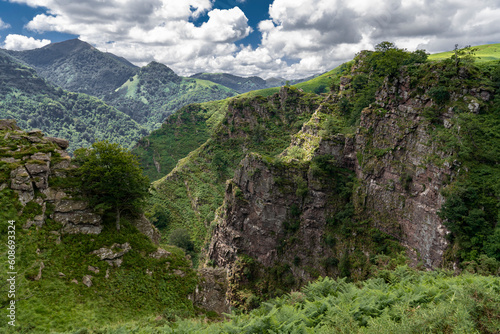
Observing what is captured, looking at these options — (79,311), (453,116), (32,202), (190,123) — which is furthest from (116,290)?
(190,123)

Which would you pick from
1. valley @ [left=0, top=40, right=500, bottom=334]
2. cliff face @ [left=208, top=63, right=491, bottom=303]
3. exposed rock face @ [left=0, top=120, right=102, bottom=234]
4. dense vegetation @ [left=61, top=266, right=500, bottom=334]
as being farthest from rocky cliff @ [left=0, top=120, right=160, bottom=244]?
cliff face @ [left=208, top=63, right=491, bottom=303]

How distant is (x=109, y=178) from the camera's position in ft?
87.2

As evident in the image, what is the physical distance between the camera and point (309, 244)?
53594 mm

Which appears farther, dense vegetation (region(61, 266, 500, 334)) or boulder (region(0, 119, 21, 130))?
boulder (region(0, 119, 21, 130))

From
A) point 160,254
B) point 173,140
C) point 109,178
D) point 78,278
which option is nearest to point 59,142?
point 109,178

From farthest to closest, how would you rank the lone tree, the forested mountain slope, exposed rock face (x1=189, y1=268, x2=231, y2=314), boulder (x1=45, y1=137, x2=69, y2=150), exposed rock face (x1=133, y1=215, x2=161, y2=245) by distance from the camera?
the forested mountain slope
boulder (x1=45, y1=137, x2=69, y2=150)
exposed rock face (x1=133, y1=215, x2=161, y2=245)
exposed rock face (x1=189, y1=268, x2=231, y2=314)
the lone tree

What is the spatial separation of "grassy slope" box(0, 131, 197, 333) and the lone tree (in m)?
2.56

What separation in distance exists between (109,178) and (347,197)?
144ft

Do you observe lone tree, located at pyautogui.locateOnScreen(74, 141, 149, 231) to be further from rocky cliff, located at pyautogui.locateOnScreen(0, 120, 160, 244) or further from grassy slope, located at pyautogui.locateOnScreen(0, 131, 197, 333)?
grassy slope, located at pyautogui.locateOnScreen(0, 131, 197, 333)

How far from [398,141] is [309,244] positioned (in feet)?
90.6

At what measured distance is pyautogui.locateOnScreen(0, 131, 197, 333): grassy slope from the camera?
18.3m

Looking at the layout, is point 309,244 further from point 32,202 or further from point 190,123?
point 190,123

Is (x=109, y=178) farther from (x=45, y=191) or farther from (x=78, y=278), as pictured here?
(x=78, y=278)

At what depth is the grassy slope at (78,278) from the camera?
1834 centimetres
